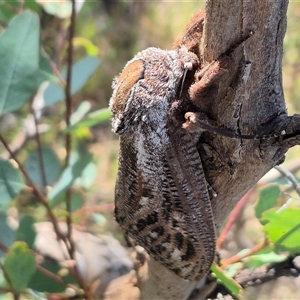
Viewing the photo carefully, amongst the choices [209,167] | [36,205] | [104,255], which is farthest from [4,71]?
[36,205]

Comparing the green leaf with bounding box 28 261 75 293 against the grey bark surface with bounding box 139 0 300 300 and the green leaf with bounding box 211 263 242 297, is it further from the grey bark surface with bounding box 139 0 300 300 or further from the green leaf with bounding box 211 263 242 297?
the grey bark surface with bounding box 139 0 300 300

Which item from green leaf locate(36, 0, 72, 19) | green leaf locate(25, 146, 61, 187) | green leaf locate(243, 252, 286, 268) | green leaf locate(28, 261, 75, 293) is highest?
green leaf locate(36, 0, 72, 19)

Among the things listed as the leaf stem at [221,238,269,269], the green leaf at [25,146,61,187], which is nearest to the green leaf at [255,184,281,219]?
the leaf stem at [221,238,269,269]

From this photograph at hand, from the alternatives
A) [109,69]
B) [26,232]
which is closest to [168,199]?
[26,232]

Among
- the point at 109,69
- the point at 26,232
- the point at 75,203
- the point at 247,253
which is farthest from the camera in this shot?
the point at 109,69

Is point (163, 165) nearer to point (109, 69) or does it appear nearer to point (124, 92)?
point (124, 92)

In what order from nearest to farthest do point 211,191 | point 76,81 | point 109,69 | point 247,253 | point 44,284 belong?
point 211,191 < point 247,253 < point 44,284 < point 76,81 < point 109,69

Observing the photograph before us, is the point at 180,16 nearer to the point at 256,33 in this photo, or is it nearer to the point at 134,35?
the point at 134,35
